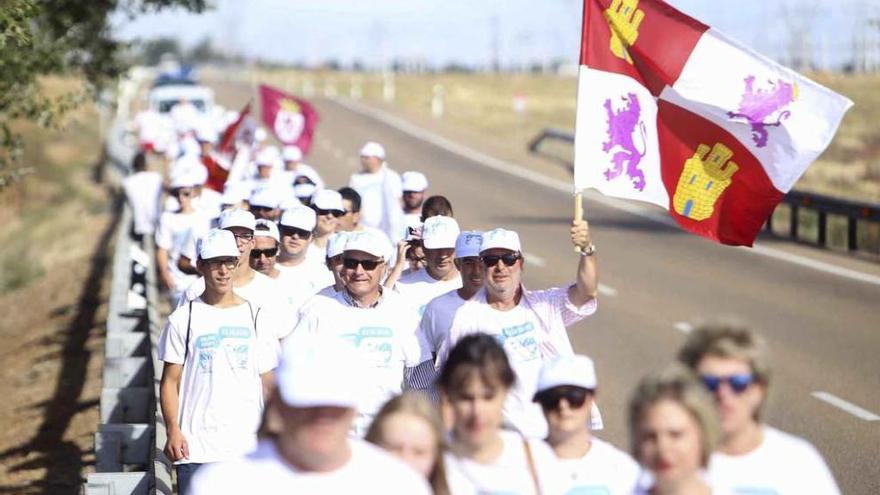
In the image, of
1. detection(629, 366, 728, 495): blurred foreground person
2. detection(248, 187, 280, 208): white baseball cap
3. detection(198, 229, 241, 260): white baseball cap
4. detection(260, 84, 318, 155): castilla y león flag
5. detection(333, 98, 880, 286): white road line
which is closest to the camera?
detection(629, 366, 728, 495): blurred foreground person

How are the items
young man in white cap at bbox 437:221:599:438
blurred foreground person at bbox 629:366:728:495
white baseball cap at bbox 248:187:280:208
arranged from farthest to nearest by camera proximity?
white baseball cap at bbox 248:187:280:208, young man in white cap at bbox 437:221:599:438, blurred foreground person at bbox 629:366:728:495

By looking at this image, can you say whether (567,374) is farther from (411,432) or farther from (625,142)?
(625,142)

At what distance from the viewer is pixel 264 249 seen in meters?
10.5

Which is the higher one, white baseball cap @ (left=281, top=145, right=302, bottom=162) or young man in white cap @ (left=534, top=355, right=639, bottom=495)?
white baseball cap @ (left=281, top=145, right=302, bottom=162)

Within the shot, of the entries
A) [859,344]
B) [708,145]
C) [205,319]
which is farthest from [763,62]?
[859,344]

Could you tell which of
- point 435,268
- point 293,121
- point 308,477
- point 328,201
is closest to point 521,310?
point 435,268

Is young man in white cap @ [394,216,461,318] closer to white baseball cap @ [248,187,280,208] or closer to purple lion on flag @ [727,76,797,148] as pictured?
purple lion on flag @ [727,76,797,148]

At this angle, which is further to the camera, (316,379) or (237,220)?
(237,220)

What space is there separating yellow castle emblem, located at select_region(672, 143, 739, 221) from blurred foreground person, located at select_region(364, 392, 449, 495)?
15.8 feet

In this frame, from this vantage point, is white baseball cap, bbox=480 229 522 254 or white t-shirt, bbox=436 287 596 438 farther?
white baseball cap, bbox=480 229 522 254

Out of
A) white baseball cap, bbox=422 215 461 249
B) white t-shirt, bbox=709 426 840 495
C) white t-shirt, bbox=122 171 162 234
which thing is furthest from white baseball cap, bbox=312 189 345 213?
white t-shirt, bbox=709 426 840 495

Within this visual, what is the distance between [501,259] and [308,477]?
3984mm

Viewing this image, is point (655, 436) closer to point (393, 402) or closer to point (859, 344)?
point (393, 402)

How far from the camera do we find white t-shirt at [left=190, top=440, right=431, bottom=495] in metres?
4.57
